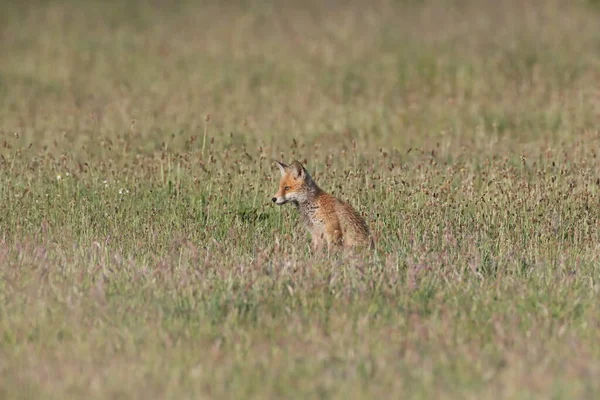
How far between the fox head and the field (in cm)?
33

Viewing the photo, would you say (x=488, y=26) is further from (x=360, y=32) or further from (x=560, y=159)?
(x=560, y=159)

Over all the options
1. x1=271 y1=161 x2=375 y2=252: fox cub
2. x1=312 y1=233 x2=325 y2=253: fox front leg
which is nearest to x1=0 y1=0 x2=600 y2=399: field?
x1=312 y1=233 x2=325 y2=253: fox front leg

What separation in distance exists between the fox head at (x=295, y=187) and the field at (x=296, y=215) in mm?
329

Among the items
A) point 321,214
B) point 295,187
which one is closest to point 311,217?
point 321,214

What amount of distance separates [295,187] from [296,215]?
81 centimetres

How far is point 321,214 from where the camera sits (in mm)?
9211

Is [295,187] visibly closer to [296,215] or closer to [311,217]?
[311,217]

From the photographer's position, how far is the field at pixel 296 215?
5664 millimetres

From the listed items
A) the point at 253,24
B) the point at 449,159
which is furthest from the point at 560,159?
the point at 253,24

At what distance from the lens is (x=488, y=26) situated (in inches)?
809

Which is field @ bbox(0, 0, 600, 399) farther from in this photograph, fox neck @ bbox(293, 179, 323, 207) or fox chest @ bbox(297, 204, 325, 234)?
fox neck @ bbox(293, 179, 323, 207)

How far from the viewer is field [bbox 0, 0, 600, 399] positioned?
18.6ft

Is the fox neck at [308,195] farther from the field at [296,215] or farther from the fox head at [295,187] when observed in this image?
the field at [296,215]

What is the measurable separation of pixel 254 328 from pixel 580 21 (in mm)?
15717
